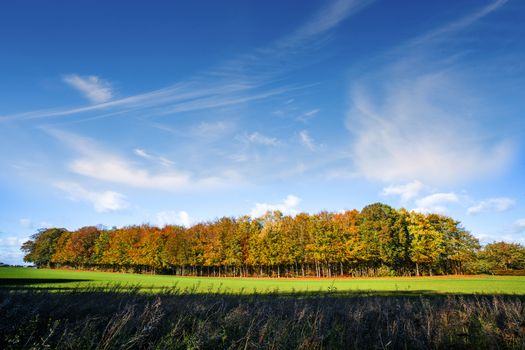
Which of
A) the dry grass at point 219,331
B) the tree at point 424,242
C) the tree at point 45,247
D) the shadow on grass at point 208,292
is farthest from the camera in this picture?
the tree at point 45,247

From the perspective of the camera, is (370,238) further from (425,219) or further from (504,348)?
(504,348)

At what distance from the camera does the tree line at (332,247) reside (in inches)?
2746

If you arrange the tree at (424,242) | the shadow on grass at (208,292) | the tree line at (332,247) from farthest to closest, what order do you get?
1. the tree line at (332,247)
2. the tree at (424,242)
3. the shadow on grass at (208,292)

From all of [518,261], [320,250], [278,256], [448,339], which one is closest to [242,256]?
[278,256]

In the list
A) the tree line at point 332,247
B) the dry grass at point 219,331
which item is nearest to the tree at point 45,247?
the tree line at point 332,247

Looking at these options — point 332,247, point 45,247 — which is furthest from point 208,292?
point 45,247

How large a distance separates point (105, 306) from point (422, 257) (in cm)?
7217

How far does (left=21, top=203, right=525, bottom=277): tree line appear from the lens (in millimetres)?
69750

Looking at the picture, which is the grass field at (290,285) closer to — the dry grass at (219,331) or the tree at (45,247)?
the dry grass at (219,331)

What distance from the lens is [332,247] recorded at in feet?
230

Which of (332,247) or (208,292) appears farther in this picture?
(332,247)

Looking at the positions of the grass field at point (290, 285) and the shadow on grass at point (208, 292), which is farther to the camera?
the grass field at point (290, 285)

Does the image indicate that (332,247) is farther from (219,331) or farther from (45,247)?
(45,247)

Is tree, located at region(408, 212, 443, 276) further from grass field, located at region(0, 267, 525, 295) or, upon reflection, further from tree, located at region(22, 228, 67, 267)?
tree, located at region(22, 228, 67, 267)
